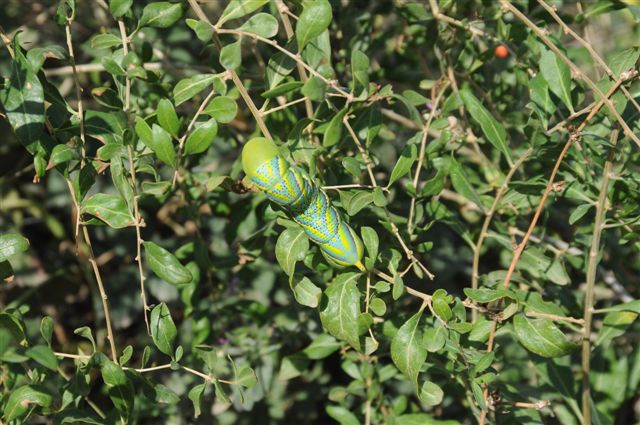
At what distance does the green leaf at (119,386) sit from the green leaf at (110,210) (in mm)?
218

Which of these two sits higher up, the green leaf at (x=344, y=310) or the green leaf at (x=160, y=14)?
the green leaf at (x=160, y=14)

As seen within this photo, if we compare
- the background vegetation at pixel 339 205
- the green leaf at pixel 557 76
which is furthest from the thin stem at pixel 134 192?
the green leaf at pixel 557 76

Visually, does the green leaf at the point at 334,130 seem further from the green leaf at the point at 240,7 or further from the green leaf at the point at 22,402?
the green leaf at the point at 22,402

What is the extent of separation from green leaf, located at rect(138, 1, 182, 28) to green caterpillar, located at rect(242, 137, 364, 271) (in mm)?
307

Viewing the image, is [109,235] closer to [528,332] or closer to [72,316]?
→ [72,316]

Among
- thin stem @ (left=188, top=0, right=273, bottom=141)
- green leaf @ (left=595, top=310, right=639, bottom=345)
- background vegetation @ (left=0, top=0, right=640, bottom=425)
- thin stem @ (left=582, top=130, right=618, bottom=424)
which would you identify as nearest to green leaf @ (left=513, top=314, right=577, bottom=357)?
background vegetation @ (left=0, top=0, right=640, bottom=425)

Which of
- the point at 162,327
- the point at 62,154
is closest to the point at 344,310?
the point at 162,327

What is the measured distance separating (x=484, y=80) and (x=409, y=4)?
0.84 ft

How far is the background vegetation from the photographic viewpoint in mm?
1220

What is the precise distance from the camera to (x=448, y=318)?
122 cm

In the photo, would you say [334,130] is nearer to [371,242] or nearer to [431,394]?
[371,242]

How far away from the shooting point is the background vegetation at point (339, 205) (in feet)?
4.00

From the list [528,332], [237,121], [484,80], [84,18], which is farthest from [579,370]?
[84,18]

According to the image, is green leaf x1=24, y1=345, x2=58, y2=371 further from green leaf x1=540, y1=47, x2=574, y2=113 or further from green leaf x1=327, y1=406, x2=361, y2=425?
green leaf x1=540, y1=47, x2=574, y2=113
